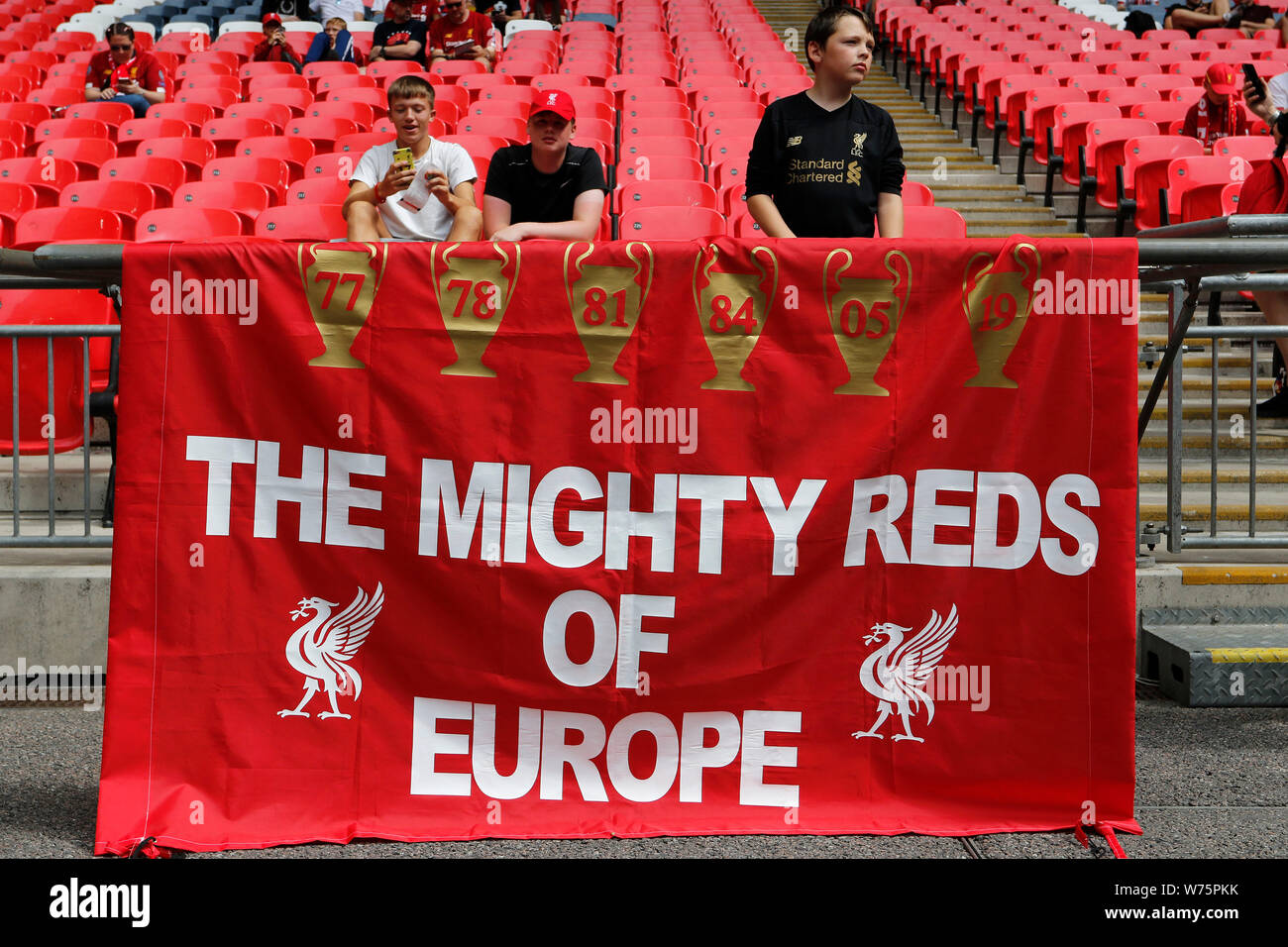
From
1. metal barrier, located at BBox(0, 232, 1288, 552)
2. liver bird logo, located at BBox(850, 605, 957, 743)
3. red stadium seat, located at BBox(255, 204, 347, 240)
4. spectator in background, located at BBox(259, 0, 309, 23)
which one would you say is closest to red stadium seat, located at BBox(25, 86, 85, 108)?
spectator in background, located at BBox(259, 0, 309, 23)

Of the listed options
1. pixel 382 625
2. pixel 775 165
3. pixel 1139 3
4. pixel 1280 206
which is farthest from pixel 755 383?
pixel 1139 3

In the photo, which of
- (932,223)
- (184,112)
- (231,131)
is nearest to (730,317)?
(932,223)

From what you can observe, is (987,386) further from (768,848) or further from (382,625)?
(382,625)

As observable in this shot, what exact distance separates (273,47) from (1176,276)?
1254 cm

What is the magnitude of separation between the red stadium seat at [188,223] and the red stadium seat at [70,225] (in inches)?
11.3

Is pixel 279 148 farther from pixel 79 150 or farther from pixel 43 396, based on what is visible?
pixel 43 396

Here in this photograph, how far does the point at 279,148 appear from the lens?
9883 millimetres

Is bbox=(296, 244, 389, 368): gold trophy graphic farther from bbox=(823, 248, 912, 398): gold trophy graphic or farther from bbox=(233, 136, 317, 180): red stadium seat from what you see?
bbox=(233, 136, 317, 180): red stadium seat

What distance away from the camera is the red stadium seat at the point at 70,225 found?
7.78 m

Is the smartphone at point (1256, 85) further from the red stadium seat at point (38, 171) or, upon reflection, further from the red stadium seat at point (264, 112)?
the red stadium seat at point (38, 171)

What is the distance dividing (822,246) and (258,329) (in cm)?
162

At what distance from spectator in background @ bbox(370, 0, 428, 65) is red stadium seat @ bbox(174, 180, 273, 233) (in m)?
5.73

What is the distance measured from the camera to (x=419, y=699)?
3.50 m

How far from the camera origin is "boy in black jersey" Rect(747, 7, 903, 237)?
473 cm
